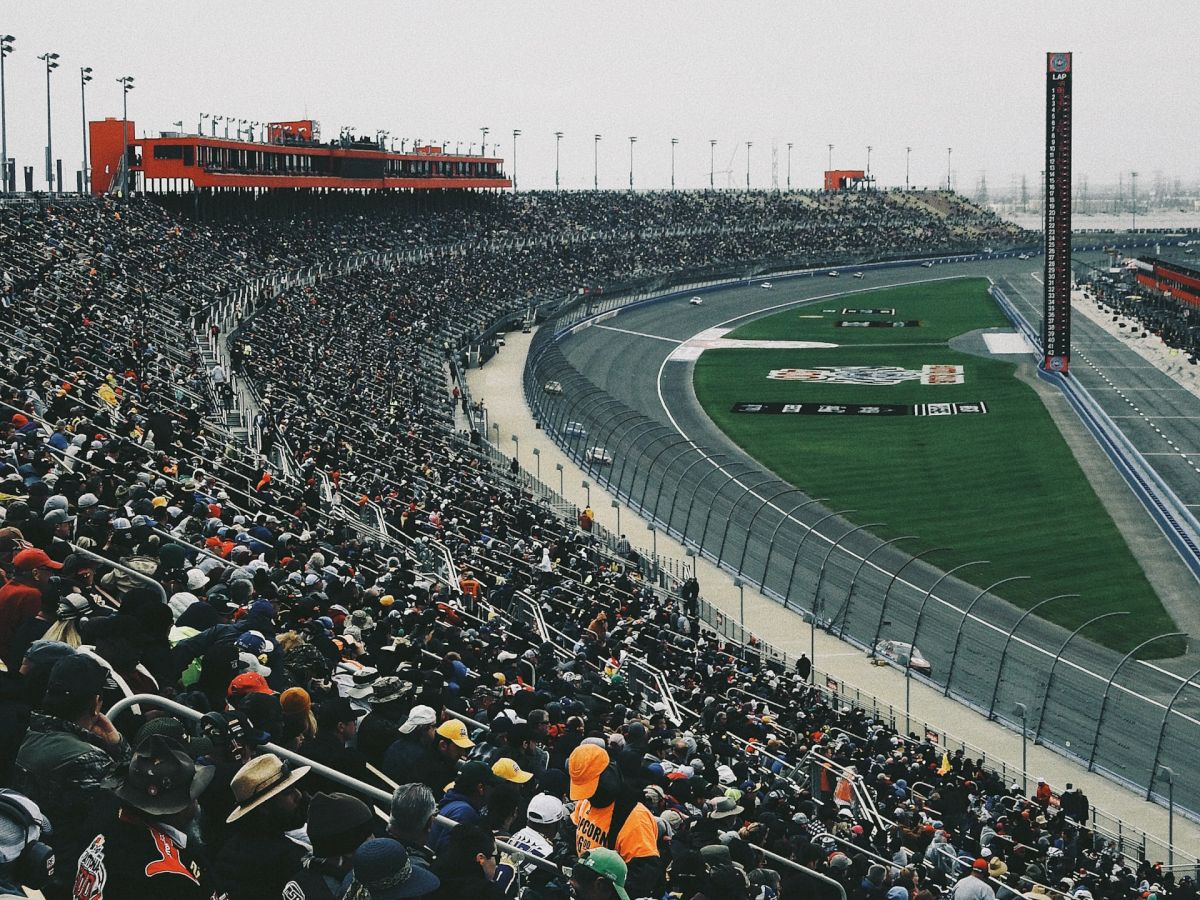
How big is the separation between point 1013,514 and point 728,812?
3479cm

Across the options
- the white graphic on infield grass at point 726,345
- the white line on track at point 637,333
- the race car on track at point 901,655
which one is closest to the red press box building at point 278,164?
the white line on track at point 637,333

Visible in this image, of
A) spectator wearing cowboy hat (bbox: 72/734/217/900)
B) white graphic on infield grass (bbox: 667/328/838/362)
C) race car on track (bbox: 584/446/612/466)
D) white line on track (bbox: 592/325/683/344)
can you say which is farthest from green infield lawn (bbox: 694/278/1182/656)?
spectator wearing cowboy hat (bbox: 72/734/217/900)

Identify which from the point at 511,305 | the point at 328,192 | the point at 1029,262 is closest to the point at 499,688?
the point at 511,305

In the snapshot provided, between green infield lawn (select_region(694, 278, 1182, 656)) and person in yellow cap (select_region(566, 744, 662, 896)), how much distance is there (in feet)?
80.1

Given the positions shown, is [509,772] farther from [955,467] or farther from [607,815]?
[955,467]

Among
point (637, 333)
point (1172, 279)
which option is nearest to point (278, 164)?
point (637, 333)

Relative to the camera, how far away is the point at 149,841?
602 cm

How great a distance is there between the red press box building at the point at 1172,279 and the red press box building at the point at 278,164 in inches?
1881

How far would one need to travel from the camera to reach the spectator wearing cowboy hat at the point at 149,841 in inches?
233

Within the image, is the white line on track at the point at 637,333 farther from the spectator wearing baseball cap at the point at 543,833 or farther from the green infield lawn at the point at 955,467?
the spectator wearing baseball cap at the point at 543,833

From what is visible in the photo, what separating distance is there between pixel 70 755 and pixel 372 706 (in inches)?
146

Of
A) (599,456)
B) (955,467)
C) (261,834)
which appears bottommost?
(955,467)

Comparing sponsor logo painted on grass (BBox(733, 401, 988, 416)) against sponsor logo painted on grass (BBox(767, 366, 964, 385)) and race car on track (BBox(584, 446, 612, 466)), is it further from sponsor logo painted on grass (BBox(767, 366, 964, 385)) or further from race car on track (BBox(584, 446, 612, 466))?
race car on track (BBox(584, 446, 612, 466))

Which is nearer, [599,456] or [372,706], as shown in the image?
[372,706]
